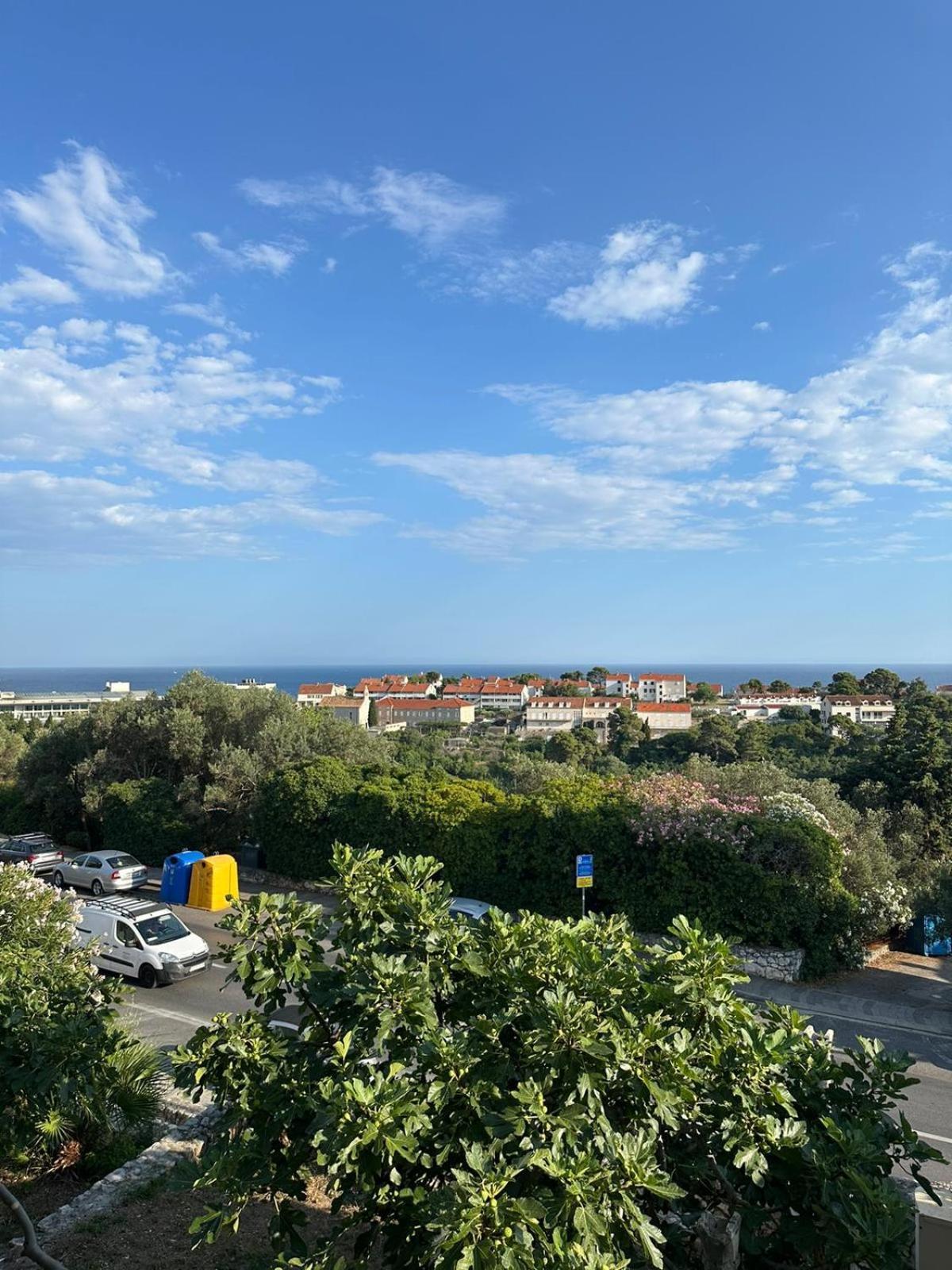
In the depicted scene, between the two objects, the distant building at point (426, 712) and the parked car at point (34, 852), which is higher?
the parked car at point (34, 852)

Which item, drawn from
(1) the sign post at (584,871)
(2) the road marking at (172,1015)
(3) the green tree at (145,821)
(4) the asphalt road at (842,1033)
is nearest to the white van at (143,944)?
(4) the asphalt road at (842,1033)

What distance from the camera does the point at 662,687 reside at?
520ft

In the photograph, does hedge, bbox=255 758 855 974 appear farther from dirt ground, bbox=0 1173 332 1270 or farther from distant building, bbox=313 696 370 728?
distant building, bbox=313 696 370 728

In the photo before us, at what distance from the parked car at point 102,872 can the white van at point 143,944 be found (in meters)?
6.15

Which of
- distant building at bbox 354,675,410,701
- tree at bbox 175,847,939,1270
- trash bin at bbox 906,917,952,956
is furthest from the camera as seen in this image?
distant building at bbox 354,675,410,701

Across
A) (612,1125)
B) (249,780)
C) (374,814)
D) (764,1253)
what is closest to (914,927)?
(374,814)

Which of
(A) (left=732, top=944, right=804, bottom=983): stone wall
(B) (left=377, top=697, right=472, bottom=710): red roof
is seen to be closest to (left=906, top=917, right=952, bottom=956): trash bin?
(A) (left=732, top=944, right=804, bottom=983): stone wall

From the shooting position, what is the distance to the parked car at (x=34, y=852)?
832 inches

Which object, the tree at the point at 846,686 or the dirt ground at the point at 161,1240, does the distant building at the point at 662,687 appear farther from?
the dirt ground at the point at 161,1240

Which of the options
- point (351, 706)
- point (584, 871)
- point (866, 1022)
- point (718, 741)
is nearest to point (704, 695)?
point (351, 706)

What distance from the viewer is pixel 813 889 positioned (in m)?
13.7

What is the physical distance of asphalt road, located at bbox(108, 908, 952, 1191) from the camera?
29.4 ft

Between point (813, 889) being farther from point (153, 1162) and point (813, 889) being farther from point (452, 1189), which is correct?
point (452, 1189)

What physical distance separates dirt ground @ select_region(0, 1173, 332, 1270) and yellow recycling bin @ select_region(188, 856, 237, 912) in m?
A: 12.6
